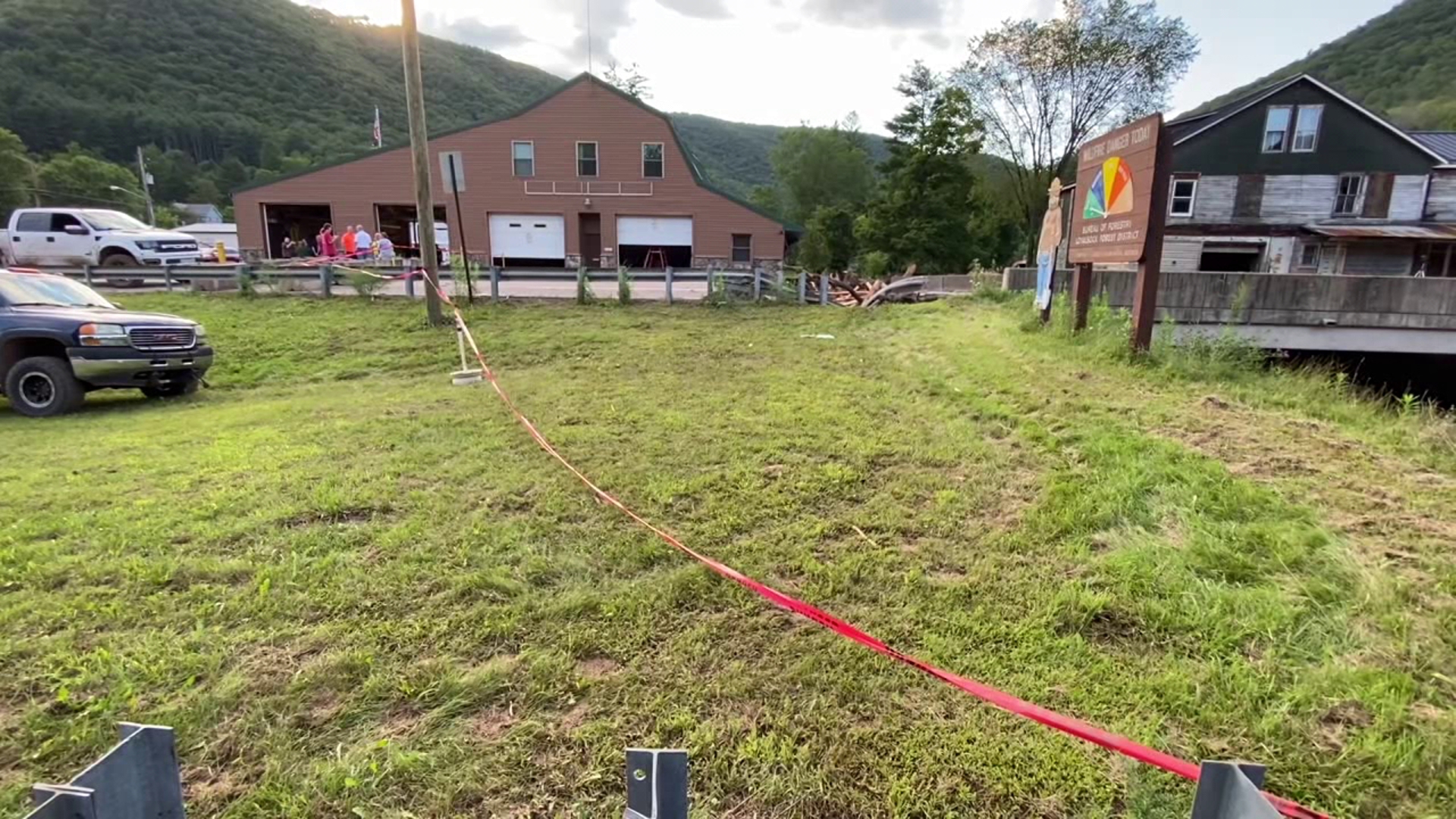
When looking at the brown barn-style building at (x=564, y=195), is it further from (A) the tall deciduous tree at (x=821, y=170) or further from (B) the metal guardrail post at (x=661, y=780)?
(A) the tall deciduous tree at (x=821, y=170)

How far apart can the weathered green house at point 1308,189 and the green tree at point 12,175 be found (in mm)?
83641

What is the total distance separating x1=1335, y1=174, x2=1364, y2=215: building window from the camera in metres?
29.6

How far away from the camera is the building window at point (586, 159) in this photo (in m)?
32.1

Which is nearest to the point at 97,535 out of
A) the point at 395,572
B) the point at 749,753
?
the point at 395,572

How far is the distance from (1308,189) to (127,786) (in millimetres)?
39421

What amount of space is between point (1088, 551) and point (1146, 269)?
5148 millimetres

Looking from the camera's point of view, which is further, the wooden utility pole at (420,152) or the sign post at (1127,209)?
the wooden utility pole at (420,152)

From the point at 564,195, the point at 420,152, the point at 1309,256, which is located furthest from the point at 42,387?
the point at 1309,256

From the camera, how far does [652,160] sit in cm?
3228

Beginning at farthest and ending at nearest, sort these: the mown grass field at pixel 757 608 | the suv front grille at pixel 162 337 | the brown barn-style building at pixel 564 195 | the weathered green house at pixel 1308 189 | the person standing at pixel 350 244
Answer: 1. the brown barn-style building at pixel 564 195
2. the weathered green house at pixel 1308 189
3. the person standing at pixel 350 244
4. the suv front grille at pixel 162 337
5. the mown grass field at pixel 757 608

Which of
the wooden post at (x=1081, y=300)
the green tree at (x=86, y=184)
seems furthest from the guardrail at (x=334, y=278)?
the green tree at (x=86, y=184)

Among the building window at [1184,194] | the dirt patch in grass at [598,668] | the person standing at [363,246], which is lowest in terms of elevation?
the dirt patch in grass at [598,668]

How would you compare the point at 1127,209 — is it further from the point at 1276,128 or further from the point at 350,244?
the point at 1276,128

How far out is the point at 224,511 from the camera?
4348 millimetres
